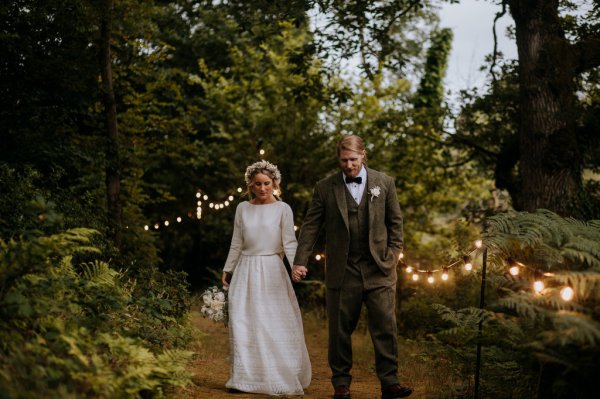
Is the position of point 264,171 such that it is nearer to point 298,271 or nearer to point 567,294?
point 298,271

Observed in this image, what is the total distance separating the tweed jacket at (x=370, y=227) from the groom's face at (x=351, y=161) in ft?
0.47

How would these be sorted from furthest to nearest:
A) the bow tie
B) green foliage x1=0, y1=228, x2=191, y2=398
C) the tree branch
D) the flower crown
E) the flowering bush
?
the tree branch
the flowering bush
the flower crown
the bow tie
green foliage x1=0, y1=228, x2=191, y2=398

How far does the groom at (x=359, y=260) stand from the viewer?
6.69 m

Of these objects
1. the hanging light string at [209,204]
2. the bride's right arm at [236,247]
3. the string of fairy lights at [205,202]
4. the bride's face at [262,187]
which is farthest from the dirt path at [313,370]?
the string of fairy lights at [205,202]

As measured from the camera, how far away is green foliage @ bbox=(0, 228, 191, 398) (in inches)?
172

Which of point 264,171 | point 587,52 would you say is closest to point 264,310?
point 264,171

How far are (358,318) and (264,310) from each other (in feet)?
3.62

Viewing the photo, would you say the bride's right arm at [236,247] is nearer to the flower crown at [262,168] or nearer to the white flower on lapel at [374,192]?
the flower crown at [262,168]

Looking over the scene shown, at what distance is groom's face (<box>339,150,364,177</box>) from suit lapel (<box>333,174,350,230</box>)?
0.43ft

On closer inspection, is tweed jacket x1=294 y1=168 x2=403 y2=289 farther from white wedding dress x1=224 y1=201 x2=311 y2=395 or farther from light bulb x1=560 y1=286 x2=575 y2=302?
light bulb x1=560 y1=286 x2=575 y2=302

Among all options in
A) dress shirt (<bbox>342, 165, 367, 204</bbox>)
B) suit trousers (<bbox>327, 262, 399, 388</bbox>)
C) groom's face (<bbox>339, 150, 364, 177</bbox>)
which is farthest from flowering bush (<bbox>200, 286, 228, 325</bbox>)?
groom's face (<bbox>339, 150, 364, 177</bbox>)

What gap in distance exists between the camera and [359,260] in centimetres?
674

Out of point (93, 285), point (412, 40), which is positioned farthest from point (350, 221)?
point (412, 40)

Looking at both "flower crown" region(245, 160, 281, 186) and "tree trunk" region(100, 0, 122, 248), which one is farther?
"tree trunk" region(100, 0, 122, 248)
